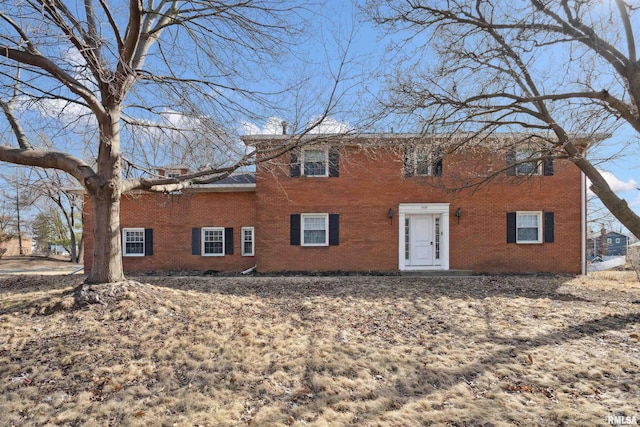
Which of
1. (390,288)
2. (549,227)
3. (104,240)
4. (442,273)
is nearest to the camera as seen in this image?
(104,240)

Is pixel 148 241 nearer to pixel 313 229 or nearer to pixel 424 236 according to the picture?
pixel 313 229

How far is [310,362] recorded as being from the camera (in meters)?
4.57

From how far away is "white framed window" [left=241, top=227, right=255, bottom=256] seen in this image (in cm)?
1435

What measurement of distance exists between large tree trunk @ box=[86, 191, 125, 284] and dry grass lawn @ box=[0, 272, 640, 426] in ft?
1.94

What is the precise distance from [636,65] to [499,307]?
5536 millimetres

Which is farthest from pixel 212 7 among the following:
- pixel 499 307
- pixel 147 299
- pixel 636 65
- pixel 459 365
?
pixel 636 65

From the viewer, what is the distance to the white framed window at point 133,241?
1455 centimetres

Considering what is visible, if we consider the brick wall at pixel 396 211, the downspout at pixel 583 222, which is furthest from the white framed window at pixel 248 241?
the downspout at pixel 583 222

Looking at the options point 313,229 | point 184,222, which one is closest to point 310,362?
point 313,229

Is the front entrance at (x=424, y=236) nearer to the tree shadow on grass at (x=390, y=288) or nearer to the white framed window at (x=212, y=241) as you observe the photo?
the tree shadow on grass at (x=390, y=288)

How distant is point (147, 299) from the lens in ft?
20.0

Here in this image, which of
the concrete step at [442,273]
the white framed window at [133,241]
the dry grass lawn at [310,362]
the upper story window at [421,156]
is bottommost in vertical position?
the concrete step at [442,273]

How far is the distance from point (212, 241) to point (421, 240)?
8.17 meters

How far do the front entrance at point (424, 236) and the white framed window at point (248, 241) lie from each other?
585 cm
